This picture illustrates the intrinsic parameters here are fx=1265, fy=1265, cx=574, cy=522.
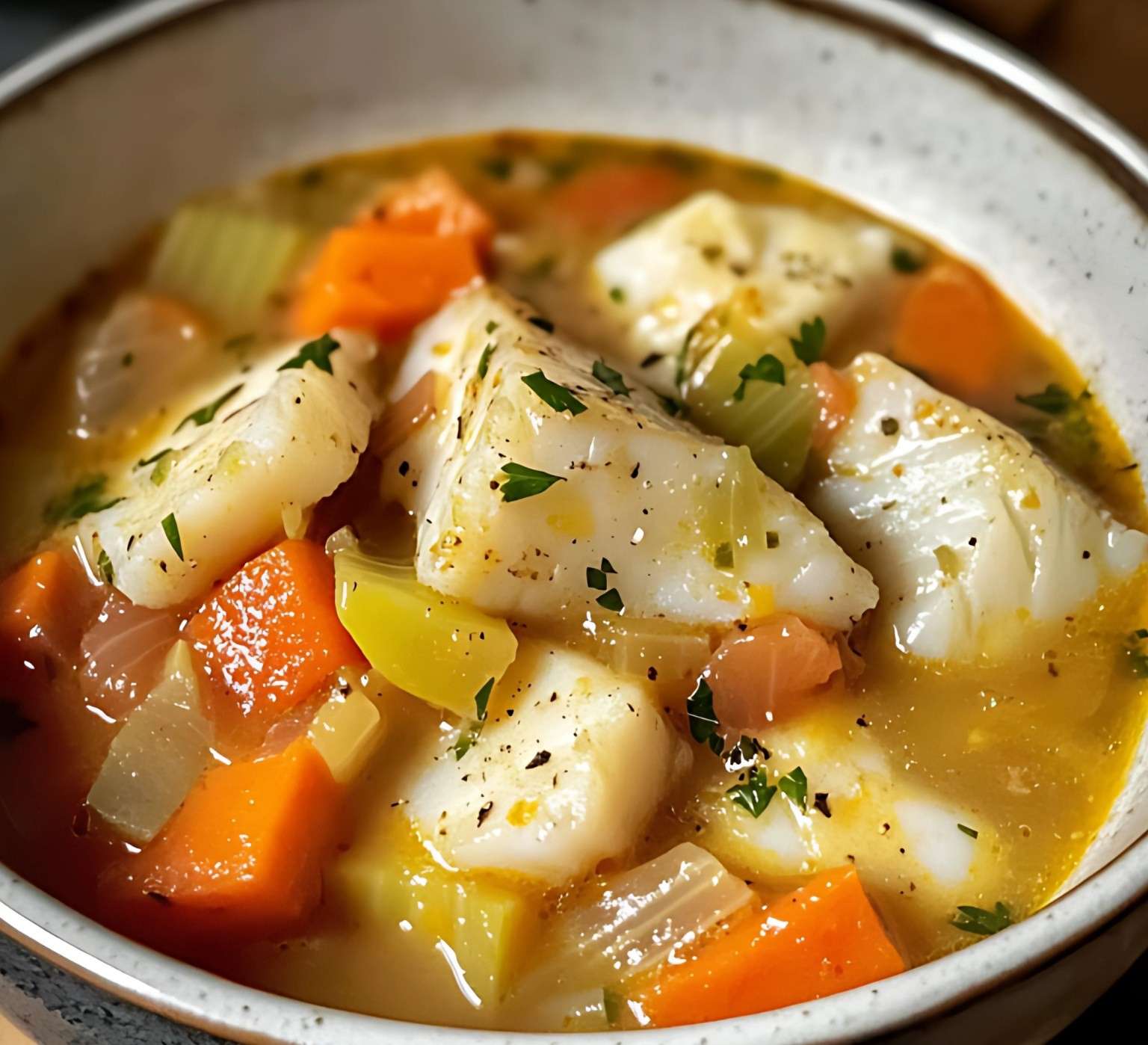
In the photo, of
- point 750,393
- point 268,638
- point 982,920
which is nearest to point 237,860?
point 268,638

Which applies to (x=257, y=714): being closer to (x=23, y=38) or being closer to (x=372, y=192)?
(x=372, y=192)

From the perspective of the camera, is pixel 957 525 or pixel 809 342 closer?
pixel 957 525

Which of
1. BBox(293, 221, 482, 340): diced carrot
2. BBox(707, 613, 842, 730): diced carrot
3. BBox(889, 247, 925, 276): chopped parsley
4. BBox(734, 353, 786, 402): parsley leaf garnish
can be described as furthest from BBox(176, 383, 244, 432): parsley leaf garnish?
BBox(889, 247, 925, 276): chopped parsley

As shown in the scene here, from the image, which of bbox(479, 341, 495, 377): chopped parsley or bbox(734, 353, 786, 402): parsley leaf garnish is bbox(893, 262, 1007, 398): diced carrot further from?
bbox(479, 341, 495, 377): chopped parsley

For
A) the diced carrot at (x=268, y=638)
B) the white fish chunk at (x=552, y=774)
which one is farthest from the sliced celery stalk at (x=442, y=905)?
the diced carrot at (x=268, y=638)

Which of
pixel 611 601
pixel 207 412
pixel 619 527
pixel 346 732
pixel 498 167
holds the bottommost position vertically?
pixel 346 732

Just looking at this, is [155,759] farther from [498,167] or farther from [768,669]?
[498,167]

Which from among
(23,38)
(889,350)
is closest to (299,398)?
(889,350)

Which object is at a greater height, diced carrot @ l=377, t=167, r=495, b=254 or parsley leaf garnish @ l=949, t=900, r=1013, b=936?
diced carrot @ l=377, t=167, r=495, b=254
